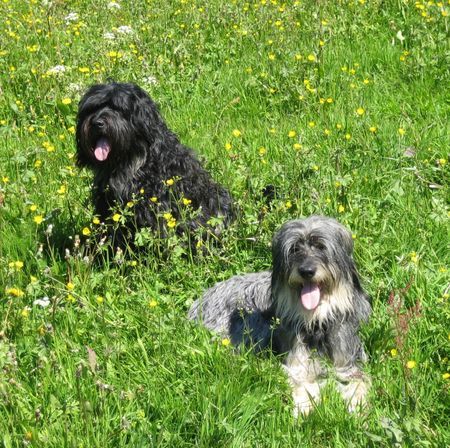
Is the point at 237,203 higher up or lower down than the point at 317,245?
lower down

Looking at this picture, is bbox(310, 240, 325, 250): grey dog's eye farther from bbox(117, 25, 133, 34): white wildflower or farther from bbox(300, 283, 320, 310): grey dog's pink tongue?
bbox(117, 25, 133, 34): white wildflower

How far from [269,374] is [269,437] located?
40 cm

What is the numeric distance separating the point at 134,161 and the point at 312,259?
1984mm

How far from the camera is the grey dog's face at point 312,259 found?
13.8ft

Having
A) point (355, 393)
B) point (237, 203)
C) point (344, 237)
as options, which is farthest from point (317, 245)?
point (237, 203)

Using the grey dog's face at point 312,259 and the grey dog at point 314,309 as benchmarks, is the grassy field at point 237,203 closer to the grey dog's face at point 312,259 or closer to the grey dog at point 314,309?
the grey dog at point 314,309

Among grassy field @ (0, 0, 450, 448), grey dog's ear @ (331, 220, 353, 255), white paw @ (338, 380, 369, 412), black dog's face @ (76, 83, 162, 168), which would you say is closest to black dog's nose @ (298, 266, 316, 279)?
grey dog's ear @ (331, 220, 353, 255)

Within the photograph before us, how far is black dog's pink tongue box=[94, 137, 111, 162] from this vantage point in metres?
5.64

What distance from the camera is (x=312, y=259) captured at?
4.20m

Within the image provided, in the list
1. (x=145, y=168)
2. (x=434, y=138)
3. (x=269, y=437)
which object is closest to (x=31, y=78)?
(x=145, y=168)

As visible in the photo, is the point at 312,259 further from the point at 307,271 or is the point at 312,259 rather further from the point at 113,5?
the point at 113,5

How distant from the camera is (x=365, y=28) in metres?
8.13

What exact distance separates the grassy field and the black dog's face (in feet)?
1.69

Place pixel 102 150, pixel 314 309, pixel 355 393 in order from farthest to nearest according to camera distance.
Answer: pixel 102 150
pixel 314 309
pixel 355 393
